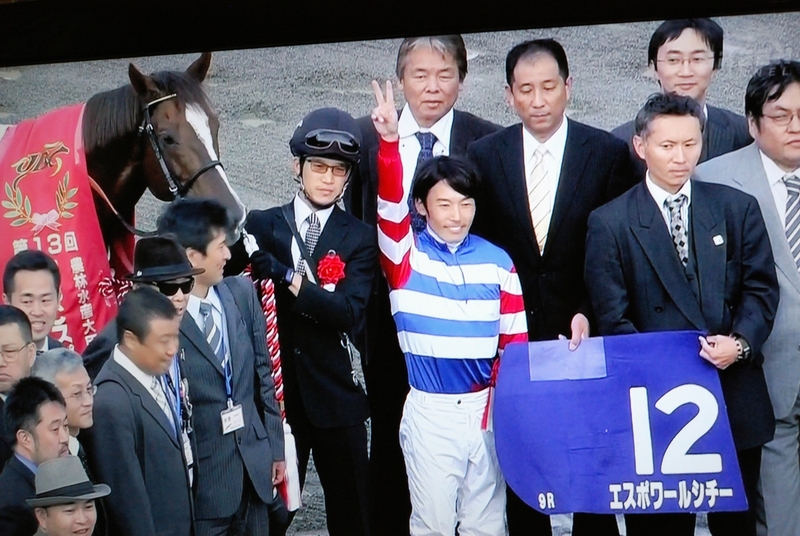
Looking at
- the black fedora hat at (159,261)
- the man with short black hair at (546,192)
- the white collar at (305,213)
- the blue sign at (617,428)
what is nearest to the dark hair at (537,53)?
the man with short black hair at (546,192)

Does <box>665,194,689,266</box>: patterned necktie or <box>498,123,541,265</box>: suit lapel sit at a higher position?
<box>498,123,541,265</box>: suit lapel

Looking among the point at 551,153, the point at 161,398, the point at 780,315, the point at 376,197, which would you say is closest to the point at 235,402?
the point at 161,398

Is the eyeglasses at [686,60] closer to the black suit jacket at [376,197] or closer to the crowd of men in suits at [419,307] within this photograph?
the crowd of men in suits at [419,307]

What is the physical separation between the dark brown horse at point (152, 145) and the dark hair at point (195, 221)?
24mm

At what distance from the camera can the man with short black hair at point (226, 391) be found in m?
2.57

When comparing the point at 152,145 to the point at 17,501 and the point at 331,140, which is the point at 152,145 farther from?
the point at 17,501

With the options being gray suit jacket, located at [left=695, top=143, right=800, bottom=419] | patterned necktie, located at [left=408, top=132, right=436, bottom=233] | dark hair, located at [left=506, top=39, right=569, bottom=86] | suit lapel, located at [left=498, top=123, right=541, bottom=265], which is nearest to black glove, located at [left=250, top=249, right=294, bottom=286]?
patterned necktie, located at [left=408, top=132, right=436, bottom=233]

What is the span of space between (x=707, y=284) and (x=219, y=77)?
1.33 meters

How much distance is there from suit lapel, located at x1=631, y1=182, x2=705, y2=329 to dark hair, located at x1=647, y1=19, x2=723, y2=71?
405 millimetres

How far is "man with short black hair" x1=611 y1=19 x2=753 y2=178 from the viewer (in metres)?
2.54

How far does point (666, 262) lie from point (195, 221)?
1169 millimetres

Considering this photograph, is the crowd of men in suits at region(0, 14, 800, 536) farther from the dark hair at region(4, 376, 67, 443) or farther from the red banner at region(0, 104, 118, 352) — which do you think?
the red banner at region(0, 104, 118, 352)

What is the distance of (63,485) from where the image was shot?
2.52 meters

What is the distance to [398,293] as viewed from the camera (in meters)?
2.58
